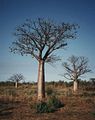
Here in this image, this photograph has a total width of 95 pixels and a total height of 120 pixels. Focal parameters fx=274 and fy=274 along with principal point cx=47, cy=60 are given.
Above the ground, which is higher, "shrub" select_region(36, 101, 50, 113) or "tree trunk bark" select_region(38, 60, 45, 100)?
"tree trunk bark" select_region(38, 60, 45, 100)

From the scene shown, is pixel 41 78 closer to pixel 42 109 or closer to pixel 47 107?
pixel 47 107

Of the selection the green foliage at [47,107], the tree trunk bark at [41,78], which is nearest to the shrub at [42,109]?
the green foliage at [47,107]

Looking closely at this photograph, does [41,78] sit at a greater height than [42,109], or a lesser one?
greater

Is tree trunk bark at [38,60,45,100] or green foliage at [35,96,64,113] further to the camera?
tree trunk bark at [38,60,45,100]

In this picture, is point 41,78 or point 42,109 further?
point 41,78

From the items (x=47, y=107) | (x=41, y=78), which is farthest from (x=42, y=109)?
(x=41, y=78)

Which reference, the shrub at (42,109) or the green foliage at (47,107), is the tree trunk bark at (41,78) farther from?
the shrub at (42,109)

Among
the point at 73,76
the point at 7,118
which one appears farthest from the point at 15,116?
the point at 73,76

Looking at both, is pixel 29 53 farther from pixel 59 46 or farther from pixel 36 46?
pixel 59 46

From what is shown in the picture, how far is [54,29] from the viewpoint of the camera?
21.1m

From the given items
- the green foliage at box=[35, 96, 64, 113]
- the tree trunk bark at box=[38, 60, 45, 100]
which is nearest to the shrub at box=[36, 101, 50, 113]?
the green foliage at box=[35, 96, 64, 113]

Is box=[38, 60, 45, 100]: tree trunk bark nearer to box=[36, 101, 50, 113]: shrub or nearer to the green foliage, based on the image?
the green foliage

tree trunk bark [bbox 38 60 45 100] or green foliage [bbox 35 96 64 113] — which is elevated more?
tree trunk bark [bbox 38 60 45 100]

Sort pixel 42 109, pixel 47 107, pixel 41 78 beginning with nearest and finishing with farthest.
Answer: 1. pixel 42 109
2. pixel 47 107
3. pixel 41 78
